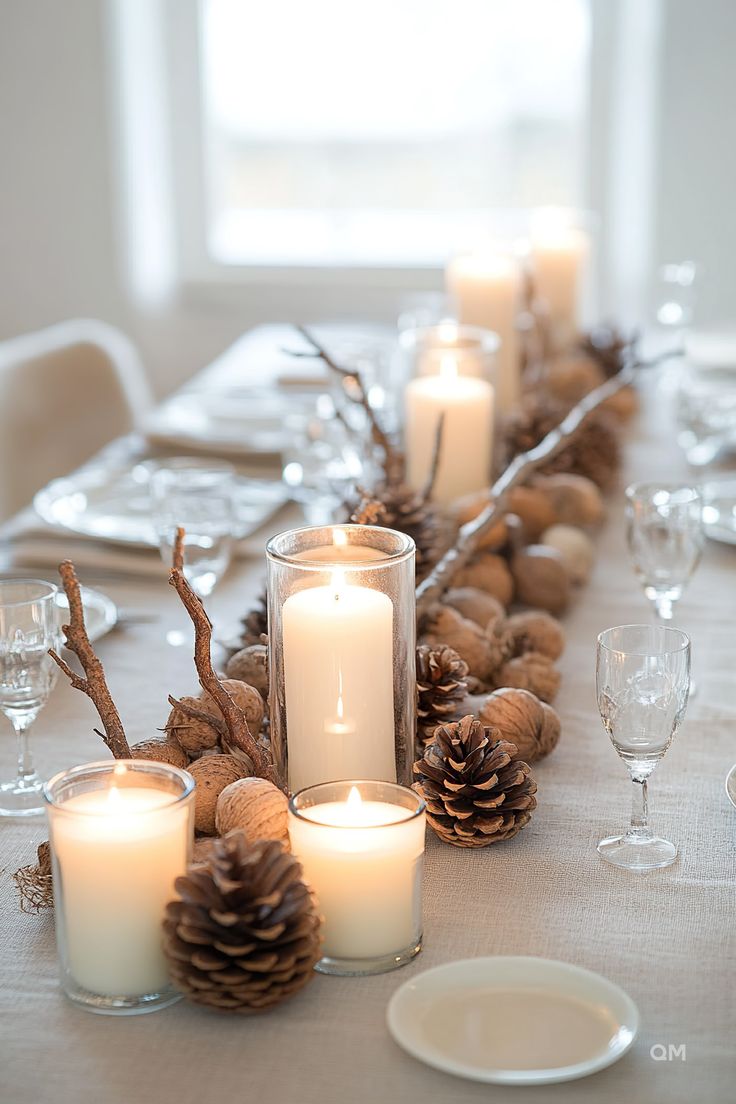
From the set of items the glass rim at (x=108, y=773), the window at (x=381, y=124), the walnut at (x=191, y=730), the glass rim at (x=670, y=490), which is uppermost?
the window at (x=381, y=124)

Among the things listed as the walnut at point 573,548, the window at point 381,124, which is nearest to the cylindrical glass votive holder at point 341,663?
the walnut at point 573,548

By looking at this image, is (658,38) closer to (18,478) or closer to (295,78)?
(295,78)

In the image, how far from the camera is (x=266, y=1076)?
57 cm

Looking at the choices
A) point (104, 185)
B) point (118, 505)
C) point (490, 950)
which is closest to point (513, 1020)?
point (490, 950)

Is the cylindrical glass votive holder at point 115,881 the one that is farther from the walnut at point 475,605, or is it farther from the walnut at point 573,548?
the walnut at point 573,548

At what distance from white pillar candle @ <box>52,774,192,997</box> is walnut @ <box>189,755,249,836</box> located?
0.11 metres

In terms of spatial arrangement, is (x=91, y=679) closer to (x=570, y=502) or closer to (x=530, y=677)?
(x=530, y=677)

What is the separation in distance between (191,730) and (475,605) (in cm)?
31

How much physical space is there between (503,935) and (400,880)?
0.08 meters

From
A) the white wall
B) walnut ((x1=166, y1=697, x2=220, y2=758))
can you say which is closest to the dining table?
walnut ((x1=166, y1=697, x2=220, y2=758))

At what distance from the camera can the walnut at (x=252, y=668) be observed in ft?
2.87

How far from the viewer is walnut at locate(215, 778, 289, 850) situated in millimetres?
683

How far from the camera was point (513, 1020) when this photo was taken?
1.97 ft

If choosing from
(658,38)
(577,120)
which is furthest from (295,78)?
(658,38)
